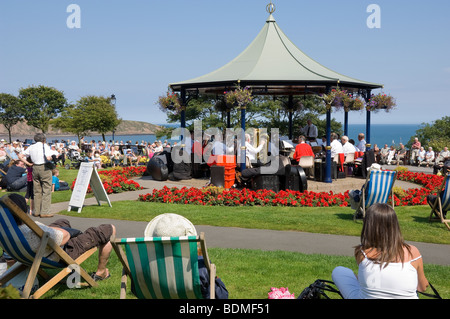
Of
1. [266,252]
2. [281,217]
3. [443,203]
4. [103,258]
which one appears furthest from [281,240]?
[443,203]

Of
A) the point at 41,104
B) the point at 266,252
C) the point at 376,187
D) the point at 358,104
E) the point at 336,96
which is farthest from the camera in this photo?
→ the point at 41,104

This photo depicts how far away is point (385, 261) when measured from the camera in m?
3.53

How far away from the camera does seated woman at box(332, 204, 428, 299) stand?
3488 mm

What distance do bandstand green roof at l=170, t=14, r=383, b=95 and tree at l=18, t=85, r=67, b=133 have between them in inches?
2501

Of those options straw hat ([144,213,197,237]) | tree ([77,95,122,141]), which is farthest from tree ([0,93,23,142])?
straw hat ([144,213,197,237])

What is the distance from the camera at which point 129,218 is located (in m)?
9.80

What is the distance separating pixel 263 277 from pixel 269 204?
19.5ft

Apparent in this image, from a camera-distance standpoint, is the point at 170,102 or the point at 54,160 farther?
the point at 170,102

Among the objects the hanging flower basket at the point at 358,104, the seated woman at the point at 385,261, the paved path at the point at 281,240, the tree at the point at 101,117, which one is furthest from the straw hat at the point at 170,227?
the tree at the point at 101,117

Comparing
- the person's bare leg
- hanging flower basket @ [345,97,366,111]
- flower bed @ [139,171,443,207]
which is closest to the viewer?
the person's bare leg

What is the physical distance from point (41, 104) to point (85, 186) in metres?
73.6

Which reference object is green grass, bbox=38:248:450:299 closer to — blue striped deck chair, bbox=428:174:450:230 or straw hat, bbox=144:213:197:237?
straw hat, bbox=144:213:197:237

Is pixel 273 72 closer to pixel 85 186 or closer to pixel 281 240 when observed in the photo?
pixel 85 186
